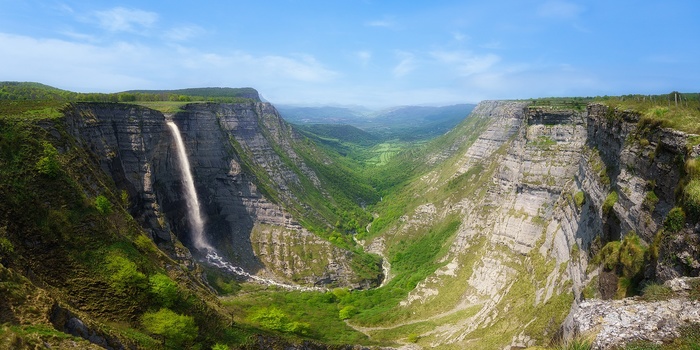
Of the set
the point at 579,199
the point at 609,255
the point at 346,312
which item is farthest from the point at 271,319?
the point at 579,199

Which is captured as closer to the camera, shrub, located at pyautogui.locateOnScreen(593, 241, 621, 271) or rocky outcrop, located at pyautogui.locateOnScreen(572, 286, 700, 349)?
rocky outcrop, located at pyautogui.locateOnScreen(572, 286, 700, 349)

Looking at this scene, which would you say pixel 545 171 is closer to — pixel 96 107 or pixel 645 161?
pixel 645 161

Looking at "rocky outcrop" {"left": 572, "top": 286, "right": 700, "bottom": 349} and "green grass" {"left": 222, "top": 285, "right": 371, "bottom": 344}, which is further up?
"rocky outcrop" {"left": 572, "top": 286, "right": 700, "bottom": 349}

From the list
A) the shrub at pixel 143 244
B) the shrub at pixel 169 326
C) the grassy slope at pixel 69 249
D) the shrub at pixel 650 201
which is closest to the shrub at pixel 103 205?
the grassy slope at pixel 69 249

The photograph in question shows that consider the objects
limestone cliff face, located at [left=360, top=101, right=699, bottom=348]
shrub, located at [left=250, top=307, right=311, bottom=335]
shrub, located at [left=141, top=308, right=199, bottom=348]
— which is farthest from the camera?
shrub, located at [left=250, top=307, right=311, bottom=335]

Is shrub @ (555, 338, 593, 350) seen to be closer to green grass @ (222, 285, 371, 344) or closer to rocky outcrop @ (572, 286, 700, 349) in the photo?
rocky outcrop @ (572, 286, 700, 349)

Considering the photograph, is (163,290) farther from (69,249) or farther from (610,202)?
(610,202)

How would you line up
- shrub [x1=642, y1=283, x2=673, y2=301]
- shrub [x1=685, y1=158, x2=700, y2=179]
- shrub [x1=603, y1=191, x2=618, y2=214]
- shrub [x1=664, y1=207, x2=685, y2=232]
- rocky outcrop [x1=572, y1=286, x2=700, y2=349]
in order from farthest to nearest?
1. shrub [x1=603, y1=191, x2=618, y2=214]
2. shrub [x1=685, y1=158, x2=700, y2=179]
3. shrub [x1=664, y1=207, x2=685, y2=232]
4. shrub [x1=642, y1=283, x2=673, y2=301]
5. rocky outcrop [x1=572, y1=286, x2=700, y2=349]

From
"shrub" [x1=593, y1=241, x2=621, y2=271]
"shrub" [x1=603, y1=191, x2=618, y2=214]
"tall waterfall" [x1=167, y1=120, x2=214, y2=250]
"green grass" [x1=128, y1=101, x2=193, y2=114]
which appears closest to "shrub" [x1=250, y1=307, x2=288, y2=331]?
"tall waterfall" [x1=167, y1=120, x2=214, y2=250]
